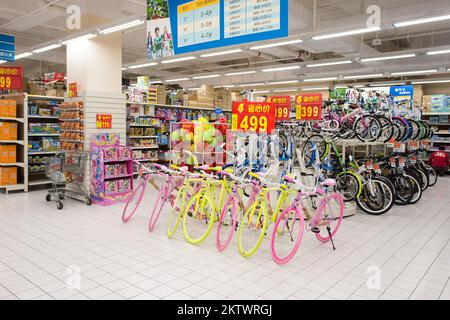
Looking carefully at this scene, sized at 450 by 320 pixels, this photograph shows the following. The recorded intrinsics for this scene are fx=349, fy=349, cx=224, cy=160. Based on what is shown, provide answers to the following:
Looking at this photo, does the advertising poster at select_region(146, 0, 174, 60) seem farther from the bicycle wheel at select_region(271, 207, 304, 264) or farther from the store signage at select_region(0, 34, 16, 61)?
the store signage at select_region(0, 34, 16, 61)

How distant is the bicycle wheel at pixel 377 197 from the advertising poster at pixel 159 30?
180 inches

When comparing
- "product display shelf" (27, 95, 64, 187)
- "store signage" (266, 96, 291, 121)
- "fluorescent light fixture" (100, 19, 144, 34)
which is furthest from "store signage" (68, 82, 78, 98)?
"store signage" (266, 96, 291, 121)

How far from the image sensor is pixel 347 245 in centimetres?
510

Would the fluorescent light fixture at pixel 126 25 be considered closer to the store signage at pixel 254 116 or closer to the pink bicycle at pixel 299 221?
the store signage at pixel 254 116

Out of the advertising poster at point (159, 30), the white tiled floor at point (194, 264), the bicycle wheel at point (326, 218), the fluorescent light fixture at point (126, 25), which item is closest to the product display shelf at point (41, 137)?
the fluorescent light fixture at point (126, 25)

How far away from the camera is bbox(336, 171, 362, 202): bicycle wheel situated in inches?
272

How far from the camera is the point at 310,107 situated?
338 inches

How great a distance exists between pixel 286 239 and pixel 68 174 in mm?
5202

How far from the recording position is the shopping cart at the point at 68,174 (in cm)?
732

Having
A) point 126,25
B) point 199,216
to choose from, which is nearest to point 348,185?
point 199,216

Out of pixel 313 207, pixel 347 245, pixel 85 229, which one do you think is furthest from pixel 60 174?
pixel 347 245

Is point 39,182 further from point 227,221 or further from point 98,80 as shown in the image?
point 227,221

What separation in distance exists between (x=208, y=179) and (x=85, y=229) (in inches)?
86.6

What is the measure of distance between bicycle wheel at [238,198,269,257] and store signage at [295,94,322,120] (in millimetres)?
4095
